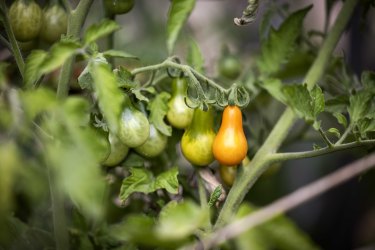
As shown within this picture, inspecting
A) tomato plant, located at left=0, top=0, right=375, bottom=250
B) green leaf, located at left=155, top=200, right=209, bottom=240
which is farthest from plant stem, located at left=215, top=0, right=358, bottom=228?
green leaf, located at left=155, top=200, right=209, bottom=240

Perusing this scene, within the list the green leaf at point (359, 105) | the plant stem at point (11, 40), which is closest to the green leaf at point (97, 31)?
the plant stem at point (11, 40)

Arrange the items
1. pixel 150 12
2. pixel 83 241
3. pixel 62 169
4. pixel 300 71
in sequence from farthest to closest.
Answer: pixel 150 12 < pixel 300 71 < pixel 83 241 < pixel 62 169

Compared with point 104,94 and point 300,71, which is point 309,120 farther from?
point 300,71

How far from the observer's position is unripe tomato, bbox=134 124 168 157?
2.41 ft

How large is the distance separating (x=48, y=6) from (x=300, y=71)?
50 cm

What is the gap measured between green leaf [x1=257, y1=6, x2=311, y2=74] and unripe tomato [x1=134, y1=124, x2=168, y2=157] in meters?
0.23

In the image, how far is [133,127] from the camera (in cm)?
67

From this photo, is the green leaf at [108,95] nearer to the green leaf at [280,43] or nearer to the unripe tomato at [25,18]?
the unripe tomato at [25,18]

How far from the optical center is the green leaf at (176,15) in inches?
28.4

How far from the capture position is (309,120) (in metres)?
0.65

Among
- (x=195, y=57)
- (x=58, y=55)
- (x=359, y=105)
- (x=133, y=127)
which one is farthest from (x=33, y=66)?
(x=359, y=105)

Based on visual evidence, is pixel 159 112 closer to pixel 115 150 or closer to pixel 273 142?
pixel 115 150

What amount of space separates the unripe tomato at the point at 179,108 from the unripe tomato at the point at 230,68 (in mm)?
289

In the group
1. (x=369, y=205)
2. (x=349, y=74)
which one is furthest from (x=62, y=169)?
(x=369, y=205)
